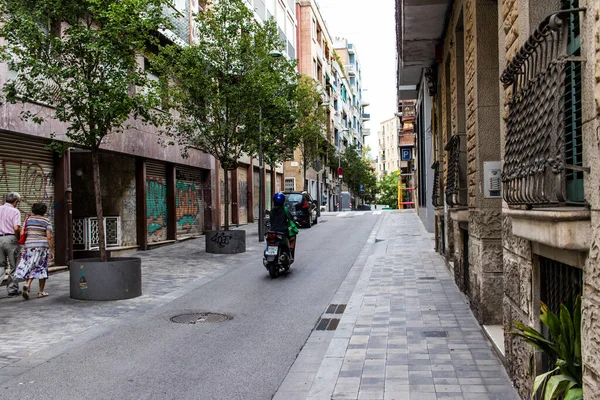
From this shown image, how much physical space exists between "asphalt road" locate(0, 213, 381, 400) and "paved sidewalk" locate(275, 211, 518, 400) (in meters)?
0.33

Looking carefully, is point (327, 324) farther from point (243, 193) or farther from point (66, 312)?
point (243, 193)

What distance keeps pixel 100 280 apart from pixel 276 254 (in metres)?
3.59

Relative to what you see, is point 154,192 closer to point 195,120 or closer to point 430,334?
point 195,120

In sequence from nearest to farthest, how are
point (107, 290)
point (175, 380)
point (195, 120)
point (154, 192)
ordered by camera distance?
point (175, 380) → point (107, 290) → point (195, 120) → point (154, 192)

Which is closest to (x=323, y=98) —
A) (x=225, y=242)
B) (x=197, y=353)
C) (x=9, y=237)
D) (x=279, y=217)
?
(x=225, y=242)

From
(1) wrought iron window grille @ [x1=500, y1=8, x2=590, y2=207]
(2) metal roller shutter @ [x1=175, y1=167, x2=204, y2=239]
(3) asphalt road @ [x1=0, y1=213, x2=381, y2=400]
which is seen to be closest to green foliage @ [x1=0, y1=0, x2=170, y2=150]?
(3) asphalt road @ [x1=0, y1=213, x2=381, y2=400]

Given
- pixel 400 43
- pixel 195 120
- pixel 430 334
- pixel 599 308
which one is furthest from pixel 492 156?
pixel 195 120

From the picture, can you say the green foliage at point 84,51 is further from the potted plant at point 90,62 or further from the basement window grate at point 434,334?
the basement window grate at point 434,334

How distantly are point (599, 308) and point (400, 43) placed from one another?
1015cm

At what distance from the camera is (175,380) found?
527cm

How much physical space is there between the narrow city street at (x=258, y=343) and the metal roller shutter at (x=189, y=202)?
924 cm

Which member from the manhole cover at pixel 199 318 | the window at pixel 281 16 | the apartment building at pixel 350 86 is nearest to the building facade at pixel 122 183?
the manhole cover at pixel 199 318

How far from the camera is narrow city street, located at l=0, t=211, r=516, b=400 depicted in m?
4.95

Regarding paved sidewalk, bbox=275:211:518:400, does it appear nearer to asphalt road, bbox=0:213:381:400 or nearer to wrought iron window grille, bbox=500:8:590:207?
asphalt road, bbox=0:213:381:400
